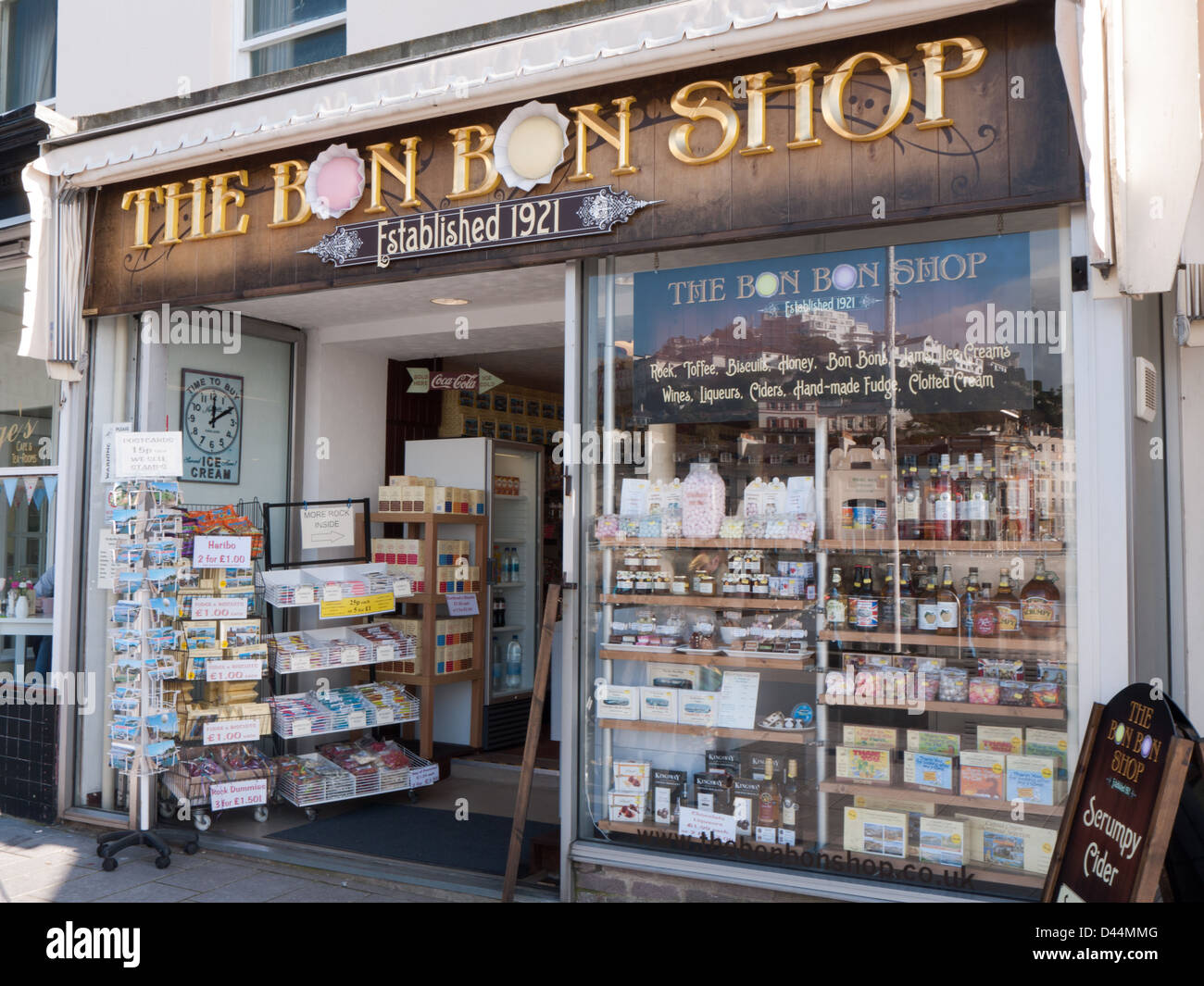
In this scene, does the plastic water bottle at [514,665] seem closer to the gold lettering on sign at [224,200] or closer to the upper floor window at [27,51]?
the gold lettering on sign at [224,200]

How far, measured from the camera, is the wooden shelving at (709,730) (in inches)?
167

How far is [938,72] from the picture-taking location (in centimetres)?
378

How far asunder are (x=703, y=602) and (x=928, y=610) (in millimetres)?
987

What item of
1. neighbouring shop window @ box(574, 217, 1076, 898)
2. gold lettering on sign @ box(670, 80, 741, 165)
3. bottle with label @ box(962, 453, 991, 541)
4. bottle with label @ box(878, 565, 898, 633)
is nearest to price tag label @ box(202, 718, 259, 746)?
neighbouring shop window @ box(574, 217, 1076, 898)

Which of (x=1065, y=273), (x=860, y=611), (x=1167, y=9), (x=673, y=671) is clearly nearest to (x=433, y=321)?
(x=673, y=671)

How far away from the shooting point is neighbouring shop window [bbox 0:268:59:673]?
6.36 m

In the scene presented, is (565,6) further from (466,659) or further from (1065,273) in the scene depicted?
(466,659)

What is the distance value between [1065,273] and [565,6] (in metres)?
2.49

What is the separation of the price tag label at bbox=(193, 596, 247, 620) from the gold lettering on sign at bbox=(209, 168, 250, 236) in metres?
2.10

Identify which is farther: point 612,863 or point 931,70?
point 612,863

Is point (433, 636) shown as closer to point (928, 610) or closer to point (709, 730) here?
point (709, 730)

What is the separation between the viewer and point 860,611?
13.7 feet

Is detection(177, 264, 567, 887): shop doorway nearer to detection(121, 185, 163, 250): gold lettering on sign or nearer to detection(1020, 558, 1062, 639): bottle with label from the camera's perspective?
detection(121, 185, 163, 250): gold lettering on sign

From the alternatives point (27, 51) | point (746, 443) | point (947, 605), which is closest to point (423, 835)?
point (746, 443)
